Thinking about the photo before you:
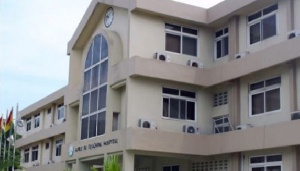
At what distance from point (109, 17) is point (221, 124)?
5856 mm

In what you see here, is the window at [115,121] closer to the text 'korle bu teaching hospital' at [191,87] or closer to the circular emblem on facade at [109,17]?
the text 'korle bu teaching hospital' at [191,87]

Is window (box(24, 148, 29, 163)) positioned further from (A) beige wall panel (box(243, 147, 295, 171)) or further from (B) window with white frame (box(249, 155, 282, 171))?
(A) beige wall panel (box(243, 147, 295, 171))

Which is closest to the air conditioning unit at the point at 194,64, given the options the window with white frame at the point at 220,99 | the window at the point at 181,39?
the window at the point at 181,39

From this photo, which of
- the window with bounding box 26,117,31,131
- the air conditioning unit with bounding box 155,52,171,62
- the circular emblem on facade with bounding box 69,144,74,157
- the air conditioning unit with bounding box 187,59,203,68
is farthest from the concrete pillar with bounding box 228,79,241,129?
the window with bounding box 26,117,31,131

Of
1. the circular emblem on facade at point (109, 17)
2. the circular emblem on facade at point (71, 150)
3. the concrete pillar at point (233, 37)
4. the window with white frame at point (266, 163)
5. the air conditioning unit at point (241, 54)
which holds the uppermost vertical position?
the circular emblem on facade at point (109, 17)

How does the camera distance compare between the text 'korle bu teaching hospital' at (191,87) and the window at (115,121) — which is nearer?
the text 'korle bu teaching hospital' at (191,87)

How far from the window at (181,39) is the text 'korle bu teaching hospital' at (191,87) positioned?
1.4 inches

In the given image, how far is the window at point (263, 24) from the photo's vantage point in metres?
15.1

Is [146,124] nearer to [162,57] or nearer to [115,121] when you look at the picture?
[115,121]

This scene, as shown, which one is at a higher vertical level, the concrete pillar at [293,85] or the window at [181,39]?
the window at [181,39]

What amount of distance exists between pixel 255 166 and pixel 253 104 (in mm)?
1881

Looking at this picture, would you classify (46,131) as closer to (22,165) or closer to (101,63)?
(22,165)

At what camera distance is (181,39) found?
1748cm

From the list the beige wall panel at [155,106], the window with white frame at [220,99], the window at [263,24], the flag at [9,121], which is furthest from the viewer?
the flag at [9,121]
